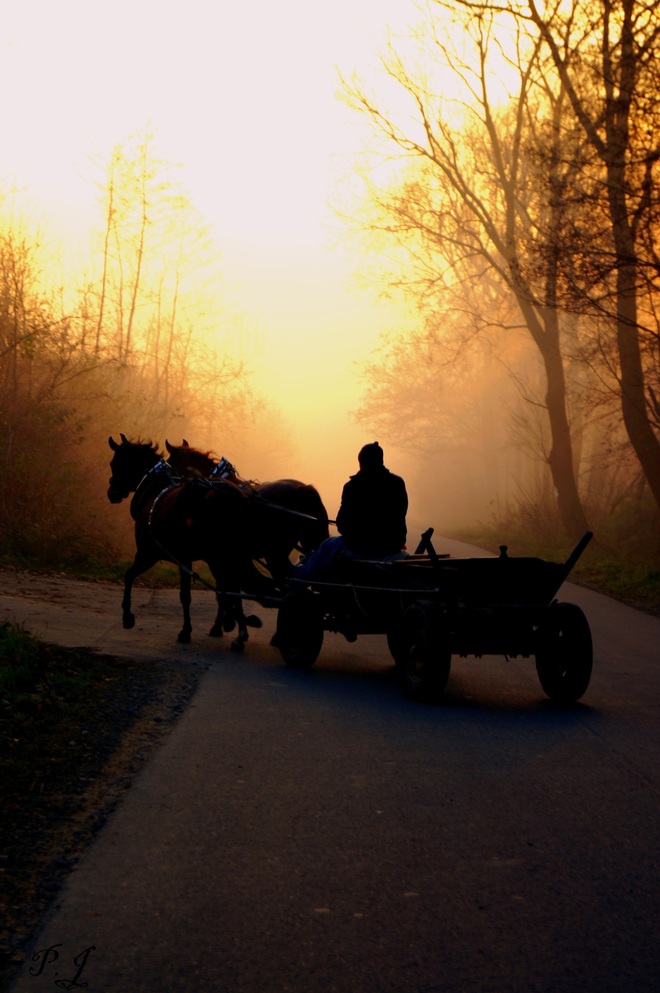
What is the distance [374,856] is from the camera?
213 inches

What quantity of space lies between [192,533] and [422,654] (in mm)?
4500

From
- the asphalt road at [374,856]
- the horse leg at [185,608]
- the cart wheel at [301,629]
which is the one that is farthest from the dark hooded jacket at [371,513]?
the horse leg at [185,608]

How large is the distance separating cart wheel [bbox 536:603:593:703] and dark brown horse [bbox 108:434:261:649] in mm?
3754

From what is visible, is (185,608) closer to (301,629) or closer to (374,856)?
(301,629)

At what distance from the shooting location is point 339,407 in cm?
18962

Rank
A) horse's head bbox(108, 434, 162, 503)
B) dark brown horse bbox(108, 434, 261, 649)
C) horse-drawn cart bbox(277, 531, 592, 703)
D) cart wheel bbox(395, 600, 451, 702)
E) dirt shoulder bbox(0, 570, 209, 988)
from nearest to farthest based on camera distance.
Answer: dirt shoulder bbox(0, 570, 209, 988) < cart wheel bbox(395, 600, 451, 702) < horse-drawn cart bbox(277, 531, 592, 703) < dark brown horse bbox(108, 434, 261, 649) < horse's head bbox(108, 434, 162, 503)

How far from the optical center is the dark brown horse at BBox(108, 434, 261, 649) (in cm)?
1277

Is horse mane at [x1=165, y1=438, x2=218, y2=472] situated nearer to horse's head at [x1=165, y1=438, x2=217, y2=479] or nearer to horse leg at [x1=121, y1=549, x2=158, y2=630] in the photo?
horse's head at [x1=165, y1=438, x2=217, y2=479]

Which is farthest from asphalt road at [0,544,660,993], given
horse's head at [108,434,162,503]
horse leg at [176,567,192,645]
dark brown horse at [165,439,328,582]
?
horse's head at [108,434,162,503]

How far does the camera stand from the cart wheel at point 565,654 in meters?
9.32

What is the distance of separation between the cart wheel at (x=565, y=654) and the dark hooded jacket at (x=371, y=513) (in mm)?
1762

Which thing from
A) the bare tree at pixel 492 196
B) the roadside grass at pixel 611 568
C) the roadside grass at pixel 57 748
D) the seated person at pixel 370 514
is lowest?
the roadside grass at pixel 57 748

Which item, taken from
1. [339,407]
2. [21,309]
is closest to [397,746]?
[21,309]

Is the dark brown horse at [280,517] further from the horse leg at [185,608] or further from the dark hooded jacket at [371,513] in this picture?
the dark hooded jacket at [371,513]
